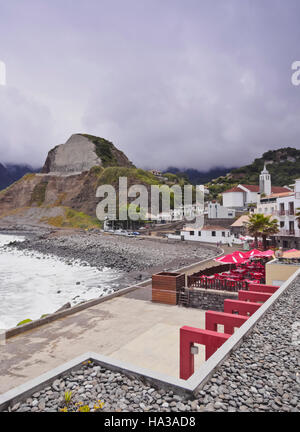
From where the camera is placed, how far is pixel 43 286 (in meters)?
25.1

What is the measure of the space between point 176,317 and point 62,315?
175 inches

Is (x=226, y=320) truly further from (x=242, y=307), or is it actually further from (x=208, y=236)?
(x=208, y=236)

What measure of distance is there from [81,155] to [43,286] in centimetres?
9953

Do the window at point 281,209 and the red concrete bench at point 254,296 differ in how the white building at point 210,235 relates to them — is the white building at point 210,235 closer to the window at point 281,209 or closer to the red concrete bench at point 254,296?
the window at point 281,209

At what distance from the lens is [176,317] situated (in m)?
11.1

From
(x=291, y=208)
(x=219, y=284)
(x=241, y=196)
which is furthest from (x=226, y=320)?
(x=241, y=196)

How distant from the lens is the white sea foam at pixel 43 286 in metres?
18.9

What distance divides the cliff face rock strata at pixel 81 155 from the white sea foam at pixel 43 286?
267ft

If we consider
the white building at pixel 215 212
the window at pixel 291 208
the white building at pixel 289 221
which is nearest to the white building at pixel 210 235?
the white building at pixel 289 221

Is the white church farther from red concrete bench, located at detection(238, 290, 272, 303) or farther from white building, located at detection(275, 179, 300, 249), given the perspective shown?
red concrete bench, located at detection(238, 290, 272, 303)

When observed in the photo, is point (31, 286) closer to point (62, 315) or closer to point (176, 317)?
point (62, 315)

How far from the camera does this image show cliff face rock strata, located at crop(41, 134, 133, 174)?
374 ft

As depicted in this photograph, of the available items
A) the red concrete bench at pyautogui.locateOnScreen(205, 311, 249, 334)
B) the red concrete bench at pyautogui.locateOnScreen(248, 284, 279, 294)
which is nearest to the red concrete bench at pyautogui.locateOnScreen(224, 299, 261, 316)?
the red concrete bench at pyautogui.locateOnScreen(205, 311, 249, 334)
